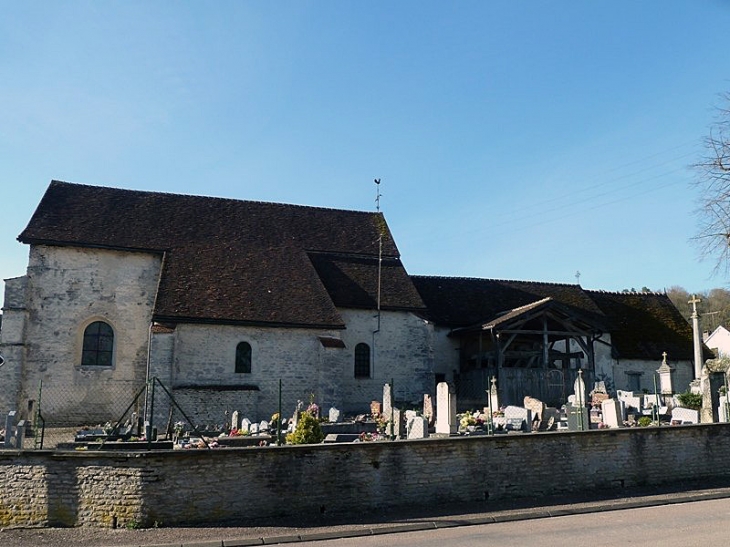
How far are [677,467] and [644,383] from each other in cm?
1779

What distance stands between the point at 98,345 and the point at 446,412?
13966mm

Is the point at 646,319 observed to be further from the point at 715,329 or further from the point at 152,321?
the point at 715,329

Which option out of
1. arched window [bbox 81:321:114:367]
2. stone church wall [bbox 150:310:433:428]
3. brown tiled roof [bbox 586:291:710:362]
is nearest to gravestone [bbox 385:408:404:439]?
stone church wall [bbox 150:310:433:428]

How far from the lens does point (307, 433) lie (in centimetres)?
1250

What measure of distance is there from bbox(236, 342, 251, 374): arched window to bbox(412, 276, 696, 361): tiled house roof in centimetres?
865

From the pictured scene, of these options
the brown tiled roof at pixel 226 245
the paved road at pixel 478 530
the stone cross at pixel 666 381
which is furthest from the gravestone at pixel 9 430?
the stone cross at pixel 666 381

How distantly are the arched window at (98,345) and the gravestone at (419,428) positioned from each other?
13.2m

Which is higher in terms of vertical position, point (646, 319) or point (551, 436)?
point (646, 319)

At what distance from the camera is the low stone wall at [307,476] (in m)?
9.05

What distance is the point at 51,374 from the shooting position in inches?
861

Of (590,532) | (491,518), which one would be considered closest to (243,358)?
(491,518)

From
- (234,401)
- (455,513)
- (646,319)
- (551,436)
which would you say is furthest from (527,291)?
(455,513)

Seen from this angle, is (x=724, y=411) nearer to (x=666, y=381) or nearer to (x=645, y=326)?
(x=666, y=381)

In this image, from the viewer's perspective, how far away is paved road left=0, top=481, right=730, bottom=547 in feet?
27.0
